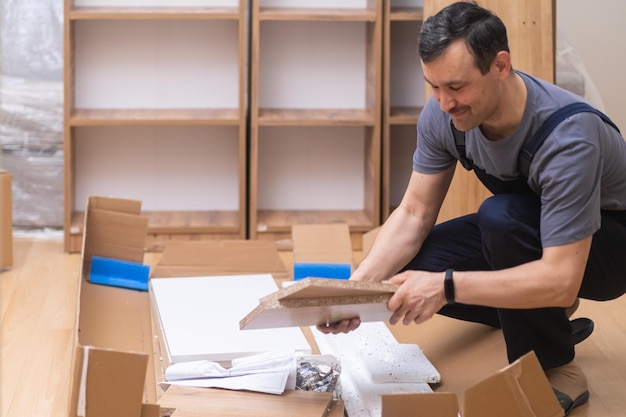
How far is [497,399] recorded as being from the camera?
174 centimetres

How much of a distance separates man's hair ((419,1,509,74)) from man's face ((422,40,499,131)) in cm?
1

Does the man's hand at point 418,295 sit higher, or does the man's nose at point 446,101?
the man's nose at point 446,101

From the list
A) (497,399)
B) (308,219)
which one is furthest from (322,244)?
(497,399)

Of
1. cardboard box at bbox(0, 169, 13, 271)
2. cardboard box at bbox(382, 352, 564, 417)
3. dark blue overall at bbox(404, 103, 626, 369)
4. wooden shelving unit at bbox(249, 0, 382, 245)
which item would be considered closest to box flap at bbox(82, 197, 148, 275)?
cardboard box at bbox(0, 169, 13, 271)

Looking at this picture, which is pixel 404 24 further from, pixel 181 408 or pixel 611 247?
pixel 181 408

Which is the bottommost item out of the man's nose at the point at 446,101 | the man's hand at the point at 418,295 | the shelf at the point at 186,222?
the shelf at the point at 186,222

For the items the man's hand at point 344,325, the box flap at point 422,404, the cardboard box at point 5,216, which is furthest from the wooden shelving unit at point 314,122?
the box flap at point 422,404

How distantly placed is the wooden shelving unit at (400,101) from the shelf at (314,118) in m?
0.08

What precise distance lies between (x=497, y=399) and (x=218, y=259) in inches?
56.7

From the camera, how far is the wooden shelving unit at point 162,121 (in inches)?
140

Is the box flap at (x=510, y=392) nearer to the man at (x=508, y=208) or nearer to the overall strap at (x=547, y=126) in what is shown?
the man at (x=508, y=208)

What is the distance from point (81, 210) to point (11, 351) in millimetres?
1233

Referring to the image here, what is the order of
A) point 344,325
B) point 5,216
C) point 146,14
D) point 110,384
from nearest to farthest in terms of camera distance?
1. point 110,384
2. point 344,325
3. point 5,216
4. point 146,14

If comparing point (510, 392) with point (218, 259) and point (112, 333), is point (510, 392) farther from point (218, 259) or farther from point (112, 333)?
point (218, 259)
